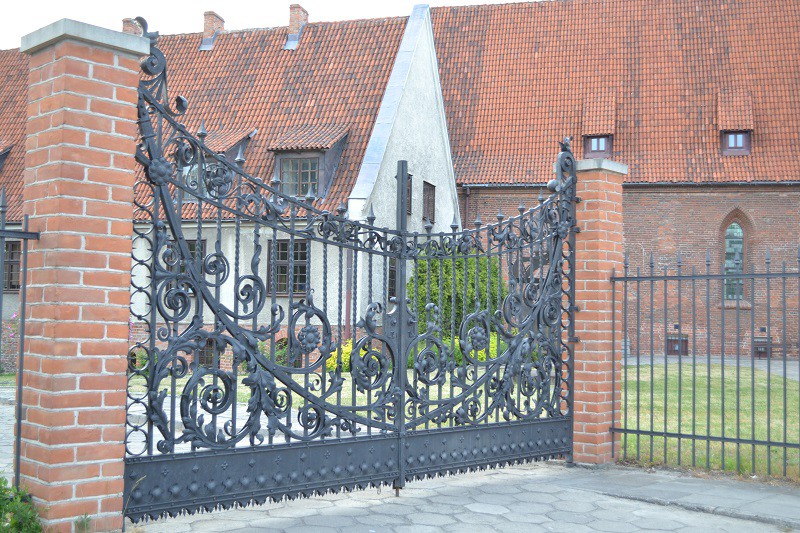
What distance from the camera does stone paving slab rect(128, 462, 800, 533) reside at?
17.0 feet

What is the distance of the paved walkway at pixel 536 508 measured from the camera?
17.0 feet

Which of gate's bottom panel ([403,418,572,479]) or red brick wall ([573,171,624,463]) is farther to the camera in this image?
red brick wall ([573,171,624,463])

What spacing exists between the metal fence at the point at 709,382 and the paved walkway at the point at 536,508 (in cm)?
52

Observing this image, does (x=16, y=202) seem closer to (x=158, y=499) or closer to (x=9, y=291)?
(x=9, y=291)

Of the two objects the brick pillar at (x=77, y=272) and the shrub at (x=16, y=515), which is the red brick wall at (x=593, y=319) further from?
the shrub at (x=16, y=515)

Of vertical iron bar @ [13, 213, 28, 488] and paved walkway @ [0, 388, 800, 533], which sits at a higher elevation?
vertical iron bar @ [13, 213, 28, 488]

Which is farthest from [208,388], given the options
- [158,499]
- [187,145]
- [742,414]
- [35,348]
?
[742,414]

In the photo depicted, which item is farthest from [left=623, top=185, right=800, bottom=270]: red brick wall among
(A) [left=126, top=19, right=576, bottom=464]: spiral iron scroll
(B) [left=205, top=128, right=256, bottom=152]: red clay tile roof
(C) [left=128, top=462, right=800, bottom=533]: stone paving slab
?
(C) [left=128, top=462, right=800, bottom=533]: stone paving slab

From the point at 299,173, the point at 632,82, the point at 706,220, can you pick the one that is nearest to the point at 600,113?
the point at 632,82

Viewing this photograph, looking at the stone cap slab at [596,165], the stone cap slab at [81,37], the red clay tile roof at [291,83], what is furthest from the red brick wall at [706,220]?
the stone cap slab at [81,37]

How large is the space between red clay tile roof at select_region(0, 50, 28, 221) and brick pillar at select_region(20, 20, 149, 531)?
1705 centimetres

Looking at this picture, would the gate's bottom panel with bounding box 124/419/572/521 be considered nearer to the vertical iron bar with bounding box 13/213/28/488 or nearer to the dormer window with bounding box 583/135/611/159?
the vertical iron bar with bounding box 13/213/28/488

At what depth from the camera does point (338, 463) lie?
5.63 metres

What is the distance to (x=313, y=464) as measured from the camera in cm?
549
